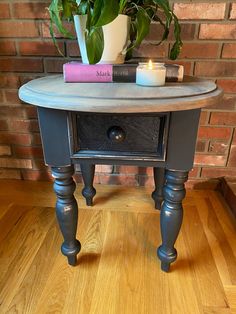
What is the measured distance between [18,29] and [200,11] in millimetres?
725

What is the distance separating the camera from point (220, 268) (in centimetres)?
85

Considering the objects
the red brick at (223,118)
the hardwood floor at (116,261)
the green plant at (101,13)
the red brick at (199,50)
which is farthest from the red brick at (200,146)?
the green plant at (101,13)

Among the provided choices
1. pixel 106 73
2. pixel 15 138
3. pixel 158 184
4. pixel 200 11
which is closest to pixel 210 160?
pixel 158 184

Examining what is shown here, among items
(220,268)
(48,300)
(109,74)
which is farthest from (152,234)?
(109,74)

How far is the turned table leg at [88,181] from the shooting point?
1.07 metres

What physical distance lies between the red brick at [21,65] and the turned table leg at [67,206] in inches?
23.6

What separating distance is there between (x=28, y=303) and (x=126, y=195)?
2.06 feet

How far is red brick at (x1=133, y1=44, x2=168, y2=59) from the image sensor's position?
1.03 meters

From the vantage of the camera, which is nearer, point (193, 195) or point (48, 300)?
point (48, 300)

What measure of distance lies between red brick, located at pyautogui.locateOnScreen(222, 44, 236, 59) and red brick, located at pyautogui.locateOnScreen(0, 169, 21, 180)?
1109mm

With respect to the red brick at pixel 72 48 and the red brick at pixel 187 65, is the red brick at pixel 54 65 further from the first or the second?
the red brick at pixel 187 65

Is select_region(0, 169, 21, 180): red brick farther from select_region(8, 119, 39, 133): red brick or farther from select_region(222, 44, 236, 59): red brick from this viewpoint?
select_region(222, 44, 236, 59): red brick

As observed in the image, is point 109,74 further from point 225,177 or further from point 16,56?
point 225,177

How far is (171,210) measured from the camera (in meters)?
0.72
